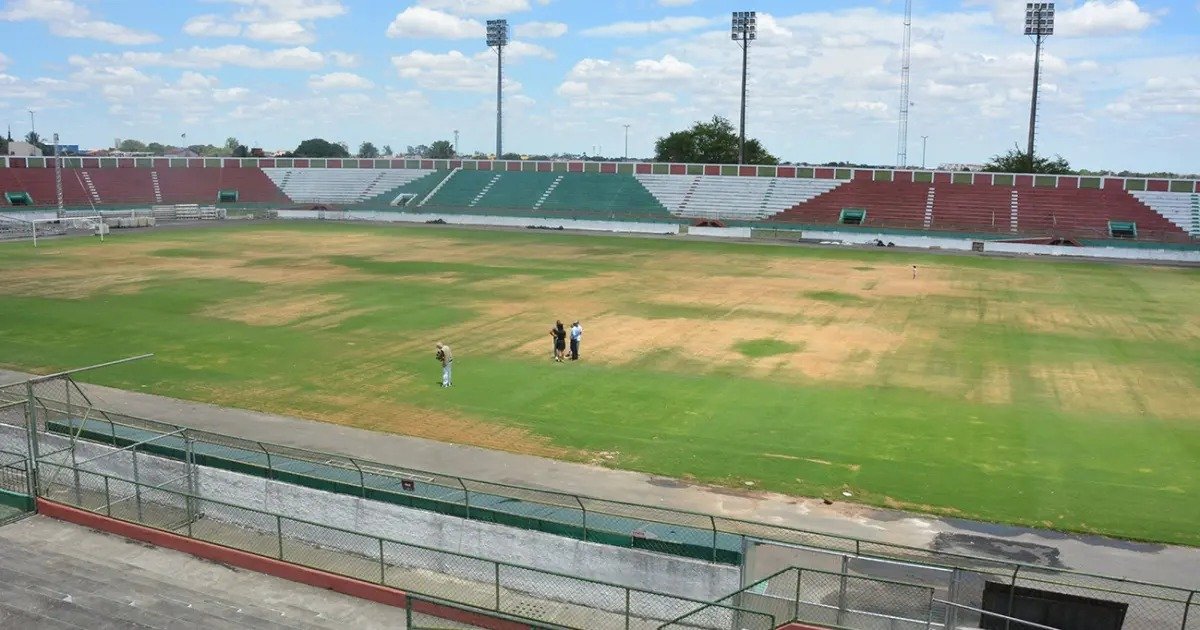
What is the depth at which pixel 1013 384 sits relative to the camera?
1104 inches

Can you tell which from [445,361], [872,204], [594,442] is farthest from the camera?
[872,204]

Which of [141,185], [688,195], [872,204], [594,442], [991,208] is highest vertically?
[141,185]

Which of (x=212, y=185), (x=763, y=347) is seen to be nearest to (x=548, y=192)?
(x=212, y=185)

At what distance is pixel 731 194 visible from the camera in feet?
294

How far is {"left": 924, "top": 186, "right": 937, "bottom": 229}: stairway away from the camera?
7762 cm

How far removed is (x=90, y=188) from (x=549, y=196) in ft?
156

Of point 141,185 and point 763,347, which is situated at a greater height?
point 141,185

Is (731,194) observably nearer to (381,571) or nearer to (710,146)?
(710,146)

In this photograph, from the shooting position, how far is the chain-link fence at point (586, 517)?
40.0ft

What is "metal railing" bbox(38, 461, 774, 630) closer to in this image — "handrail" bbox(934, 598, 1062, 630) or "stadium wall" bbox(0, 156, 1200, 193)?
"handrail" bbox(934, 598, 1062, 630)

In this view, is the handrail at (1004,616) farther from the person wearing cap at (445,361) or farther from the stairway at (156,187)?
the stairway at (156,187)

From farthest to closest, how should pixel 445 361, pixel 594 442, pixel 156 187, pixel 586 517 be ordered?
pixel 156 187 → pixel 445 361 → pixel 594 442 → pixel 586 517

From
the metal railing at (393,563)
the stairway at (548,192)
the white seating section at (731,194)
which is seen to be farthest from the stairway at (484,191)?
the metal railing at (393,563)

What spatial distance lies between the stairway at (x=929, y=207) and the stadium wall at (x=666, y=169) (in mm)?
2086
